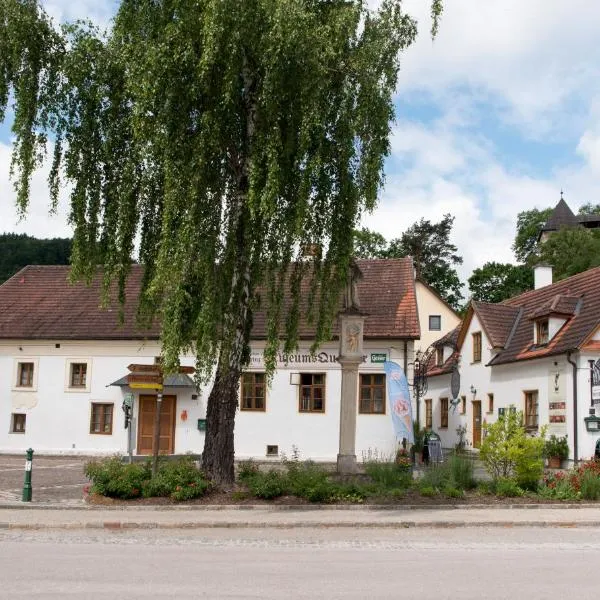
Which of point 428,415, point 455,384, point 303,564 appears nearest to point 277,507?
point 303,564

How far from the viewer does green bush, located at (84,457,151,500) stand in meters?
14.8

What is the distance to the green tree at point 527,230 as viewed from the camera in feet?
263

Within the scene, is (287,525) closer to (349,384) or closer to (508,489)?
(508,489)

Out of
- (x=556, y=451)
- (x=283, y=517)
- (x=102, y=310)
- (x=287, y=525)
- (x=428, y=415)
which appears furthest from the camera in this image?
(x=428, y=415)

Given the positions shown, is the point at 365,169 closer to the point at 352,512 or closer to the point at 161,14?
the point at 161,14

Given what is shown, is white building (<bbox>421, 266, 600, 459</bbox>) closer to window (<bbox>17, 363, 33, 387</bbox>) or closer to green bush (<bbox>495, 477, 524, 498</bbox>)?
green bush (<bbox>495, 477, 524, 498</bbox>)

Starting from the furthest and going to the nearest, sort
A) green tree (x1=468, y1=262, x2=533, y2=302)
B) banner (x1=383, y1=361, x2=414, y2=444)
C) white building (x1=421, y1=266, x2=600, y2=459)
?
green tree (x1=468, y1=262, x2=533, y2=302)
white building (x1=421, y1=266, x2=600, y2=459)
banner (x1=383, y1=361, x2=414, y2=444)

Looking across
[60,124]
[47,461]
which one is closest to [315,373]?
[47,461]

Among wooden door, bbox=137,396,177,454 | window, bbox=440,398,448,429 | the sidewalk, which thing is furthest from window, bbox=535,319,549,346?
the sidewalk

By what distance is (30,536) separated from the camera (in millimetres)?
11828

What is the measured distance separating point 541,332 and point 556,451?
→ 216 inches

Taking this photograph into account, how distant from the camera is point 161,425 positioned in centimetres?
2895

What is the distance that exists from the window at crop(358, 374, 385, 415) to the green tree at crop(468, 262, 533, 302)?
41813 mm

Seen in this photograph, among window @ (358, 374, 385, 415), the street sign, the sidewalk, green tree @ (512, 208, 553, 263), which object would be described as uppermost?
A: green tree @ (512, 208, 553, 263)
